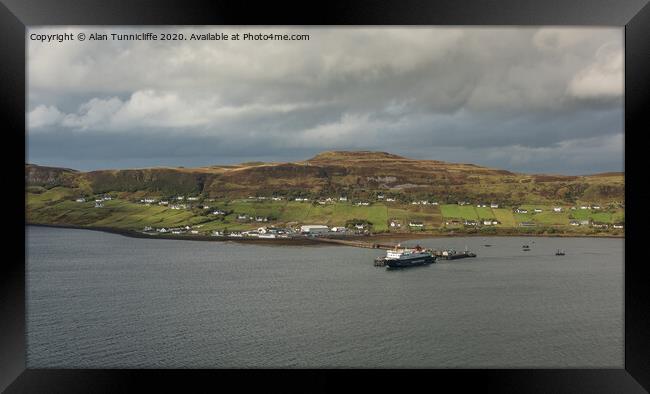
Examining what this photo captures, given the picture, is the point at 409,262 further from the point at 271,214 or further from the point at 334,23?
the point at 334,23

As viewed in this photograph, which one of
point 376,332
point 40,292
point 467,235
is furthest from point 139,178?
point 376,332

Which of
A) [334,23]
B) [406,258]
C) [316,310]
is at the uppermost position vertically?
[334,23]

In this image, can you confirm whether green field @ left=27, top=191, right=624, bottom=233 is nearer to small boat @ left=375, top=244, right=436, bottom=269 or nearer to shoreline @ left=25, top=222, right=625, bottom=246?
shoreline @ left=25, top=222, right=625, bottom=246

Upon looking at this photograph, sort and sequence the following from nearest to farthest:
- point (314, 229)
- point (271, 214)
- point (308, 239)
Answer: point (308, 239), point (314, 229), point (271, 214)

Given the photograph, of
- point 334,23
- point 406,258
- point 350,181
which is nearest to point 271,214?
point 350,181

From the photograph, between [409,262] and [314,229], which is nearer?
[409,262]

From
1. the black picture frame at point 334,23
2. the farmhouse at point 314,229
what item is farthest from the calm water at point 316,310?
the farmhouse at point 314,229
